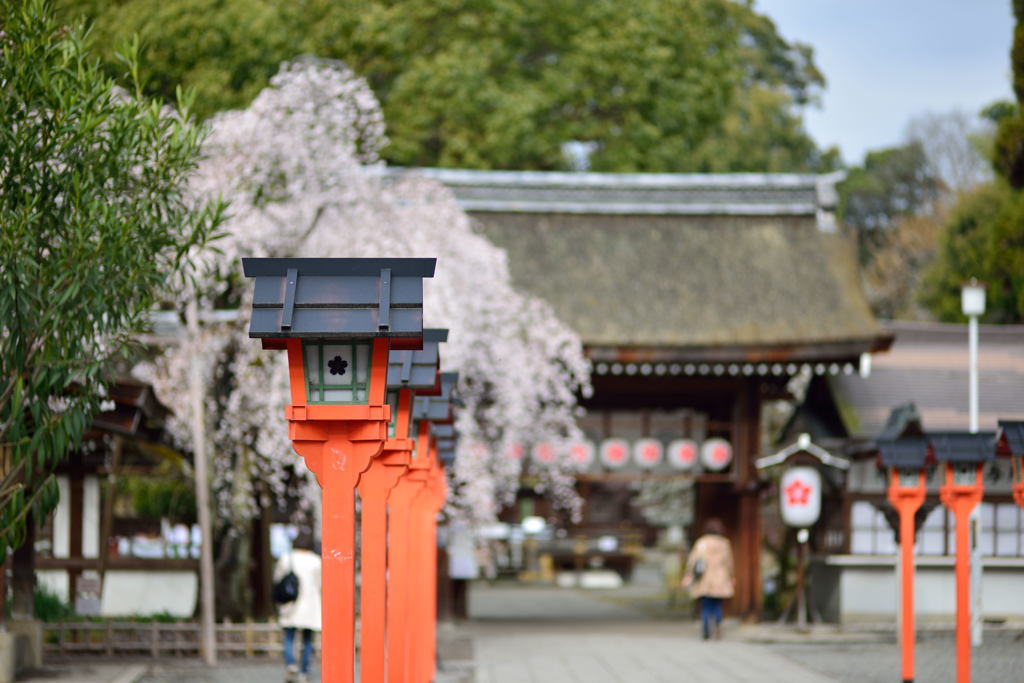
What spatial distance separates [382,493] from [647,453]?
15.6 metres

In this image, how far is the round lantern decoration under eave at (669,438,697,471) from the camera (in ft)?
76.0

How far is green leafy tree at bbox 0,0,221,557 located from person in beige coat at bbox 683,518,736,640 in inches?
459

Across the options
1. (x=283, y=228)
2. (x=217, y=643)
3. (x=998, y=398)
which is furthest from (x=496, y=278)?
(x=998, y=398)

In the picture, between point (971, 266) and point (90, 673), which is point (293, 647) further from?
point (971, 266)

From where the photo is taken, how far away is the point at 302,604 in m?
14.2

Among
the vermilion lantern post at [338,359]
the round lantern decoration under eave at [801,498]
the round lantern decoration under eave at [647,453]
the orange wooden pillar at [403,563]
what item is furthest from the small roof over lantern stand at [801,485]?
the vermilion lantern post at [338,359]

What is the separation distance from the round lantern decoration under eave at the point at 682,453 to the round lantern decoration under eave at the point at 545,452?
190 centimetres

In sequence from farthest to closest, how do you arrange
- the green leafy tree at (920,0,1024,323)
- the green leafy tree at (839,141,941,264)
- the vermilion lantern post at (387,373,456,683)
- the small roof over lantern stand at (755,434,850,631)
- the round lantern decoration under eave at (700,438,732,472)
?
the green leafy tree at (839,141,941,264), the green leafy tree at (920,0,1024,323), the round lantern decoration under eave at (700,438,732,472), the small roof over lantern stand at (755,434,850,631), the vermilion lantern post at (387,373,456,683)

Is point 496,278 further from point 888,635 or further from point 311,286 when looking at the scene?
point 311,286

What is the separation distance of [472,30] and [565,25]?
213 centimetres

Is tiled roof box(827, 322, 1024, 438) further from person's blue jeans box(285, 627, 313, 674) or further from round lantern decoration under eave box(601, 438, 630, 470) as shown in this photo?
person's blue jeans box(285, 627, 313, 674)

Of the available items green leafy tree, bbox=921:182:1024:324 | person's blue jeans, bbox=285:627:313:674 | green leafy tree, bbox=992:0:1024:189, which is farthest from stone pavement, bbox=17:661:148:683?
green leafy tree, bbox=921:182:1024:324

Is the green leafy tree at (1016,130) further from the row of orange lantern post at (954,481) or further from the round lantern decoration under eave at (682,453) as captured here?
the row of orange lantern post at (954,481)

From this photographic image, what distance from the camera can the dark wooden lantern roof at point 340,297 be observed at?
6.51 m
